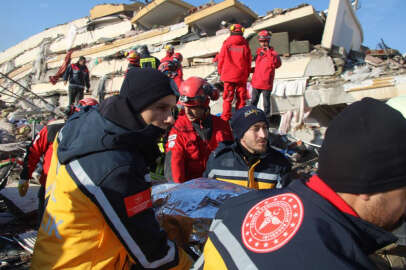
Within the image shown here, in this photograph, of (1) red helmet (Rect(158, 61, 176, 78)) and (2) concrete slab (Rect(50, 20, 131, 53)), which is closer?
(1) red helmet (Rect(158, 61, 176, 78))

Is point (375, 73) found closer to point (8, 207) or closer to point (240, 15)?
point (240, 15)

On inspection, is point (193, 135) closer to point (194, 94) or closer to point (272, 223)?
point (194, 94)

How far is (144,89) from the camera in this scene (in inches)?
64.8

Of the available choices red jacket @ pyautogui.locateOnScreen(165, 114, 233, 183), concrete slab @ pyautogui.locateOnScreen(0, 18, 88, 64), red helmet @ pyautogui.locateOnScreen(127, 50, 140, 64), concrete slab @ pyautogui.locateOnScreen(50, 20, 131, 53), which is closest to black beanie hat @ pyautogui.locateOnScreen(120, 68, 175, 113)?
red jacket @ pyautogui.locateOnScreen(165, 114, 233, 183)

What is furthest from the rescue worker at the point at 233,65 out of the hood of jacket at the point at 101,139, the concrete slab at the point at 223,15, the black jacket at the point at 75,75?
the black jacket at the point at 75,75

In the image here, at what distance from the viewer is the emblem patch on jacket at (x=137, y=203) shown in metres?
1.34

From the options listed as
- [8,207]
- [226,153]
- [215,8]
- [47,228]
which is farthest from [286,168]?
[215,8]

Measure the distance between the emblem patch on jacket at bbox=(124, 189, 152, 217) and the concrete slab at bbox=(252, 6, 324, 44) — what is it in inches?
384

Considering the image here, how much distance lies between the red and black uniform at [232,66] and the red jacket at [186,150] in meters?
2.66

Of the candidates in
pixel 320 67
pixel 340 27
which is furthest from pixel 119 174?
pixel 340 27

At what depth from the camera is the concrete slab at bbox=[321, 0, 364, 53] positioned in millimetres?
9277

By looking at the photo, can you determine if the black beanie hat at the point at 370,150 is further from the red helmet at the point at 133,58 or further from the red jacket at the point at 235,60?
the red helmet at the point at 133,58

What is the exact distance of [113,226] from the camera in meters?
1.35

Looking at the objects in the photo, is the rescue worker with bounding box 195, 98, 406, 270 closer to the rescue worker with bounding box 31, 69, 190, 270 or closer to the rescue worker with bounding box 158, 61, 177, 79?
the rescue worker with bounding box 31, 69, 190, 270
